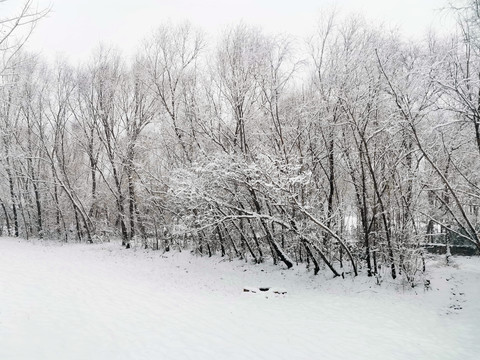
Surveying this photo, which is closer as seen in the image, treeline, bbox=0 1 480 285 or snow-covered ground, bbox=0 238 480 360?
snow-covered ground, bbox=0 238 480 360

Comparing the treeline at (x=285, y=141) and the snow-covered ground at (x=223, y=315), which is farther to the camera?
the treeline at (x=285, y=141)

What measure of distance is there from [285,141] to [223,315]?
9.69 m

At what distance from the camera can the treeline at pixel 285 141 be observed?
11.5 metres

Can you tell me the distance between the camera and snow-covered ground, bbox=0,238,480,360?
717 cm

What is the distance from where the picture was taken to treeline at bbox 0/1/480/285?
11.5 metres

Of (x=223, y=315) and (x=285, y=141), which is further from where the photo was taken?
(x=285, y=141)

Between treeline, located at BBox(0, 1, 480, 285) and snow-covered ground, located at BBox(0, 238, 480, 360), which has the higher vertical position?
treeline, located at BBox(0, 1, 480, 285)

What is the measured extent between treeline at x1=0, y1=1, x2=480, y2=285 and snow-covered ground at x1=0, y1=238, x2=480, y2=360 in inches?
71.6

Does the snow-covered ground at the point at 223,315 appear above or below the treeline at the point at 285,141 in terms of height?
below

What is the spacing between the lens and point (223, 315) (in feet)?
32.9

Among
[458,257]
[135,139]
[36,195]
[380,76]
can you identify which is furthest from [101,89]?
[458,257]

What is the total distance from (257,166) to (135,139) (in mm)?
13301

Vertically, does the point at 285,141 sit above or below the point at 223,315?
above

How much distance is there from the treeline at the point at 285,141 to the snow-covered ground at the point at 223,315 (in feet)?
5.96
